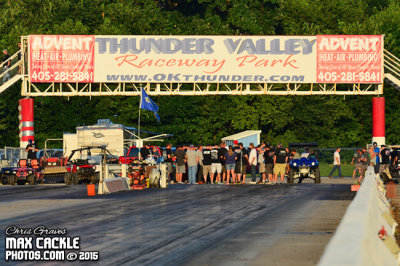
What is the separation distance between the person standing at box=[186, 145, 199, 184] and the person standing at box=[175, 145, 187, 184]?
10.0 inches

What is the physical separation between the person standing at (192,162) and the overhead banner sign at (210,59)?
1399cm

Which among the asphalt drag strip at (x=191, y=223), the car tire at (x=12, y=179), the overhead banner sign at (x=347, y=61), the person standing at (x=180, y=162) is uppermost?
the overhead banner sign at (x=347, y=61)

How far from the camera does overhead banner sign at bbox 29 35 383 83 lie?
4812 centimetres

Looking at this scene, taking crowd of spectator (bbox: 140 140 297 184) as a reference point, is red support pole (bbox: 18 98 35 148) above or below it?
above

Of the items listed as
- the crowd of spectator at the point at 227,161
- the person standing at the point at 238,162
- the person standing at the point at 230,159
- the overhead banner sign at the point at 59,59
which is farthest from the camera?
the overhead banner sign at the point at 59,59

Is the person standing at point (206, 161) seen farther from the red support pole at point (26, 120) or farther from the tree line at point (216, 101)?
the tree line at point (216, 101)

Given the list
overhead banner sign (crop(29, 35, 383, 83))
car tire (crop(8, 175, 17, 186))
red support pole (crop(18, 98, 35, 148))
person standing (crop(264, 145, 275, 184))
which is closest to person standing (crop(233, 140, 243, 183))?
person standing (crop(264, 145, 275, 184))

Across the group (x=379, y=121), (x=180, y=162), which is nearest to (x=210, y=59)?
(x=379, y=121)

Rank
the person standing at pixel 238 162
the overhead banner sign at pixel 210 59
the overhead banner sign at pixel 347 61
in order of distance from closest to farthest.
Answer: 1. the person standing at pixel 238 162
2. the overhead banner sign at pixel 347 61
3. the overhead banner sign at pixel 210 59

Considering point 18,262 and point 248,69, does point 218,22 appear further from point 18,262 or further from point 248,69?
point 18,262

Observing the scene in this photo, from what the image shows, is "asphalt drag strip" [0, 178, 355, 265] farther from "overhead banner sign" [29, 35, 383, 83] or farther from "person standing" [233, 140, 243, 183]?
"overhead banner sign" [29, 35, 383, 83]

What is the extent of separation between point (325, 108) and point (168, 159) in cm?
3886

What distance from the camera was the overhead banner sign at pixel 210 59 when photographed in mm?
48125

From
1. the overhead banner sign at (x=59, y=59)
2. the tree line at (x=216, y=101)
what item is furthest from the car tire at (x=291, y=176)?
A: the tree line at (x=216, y=101)
